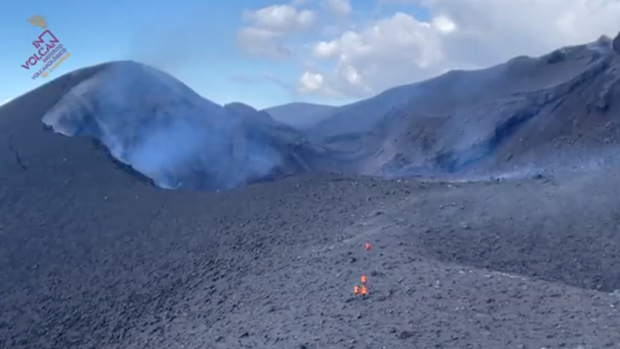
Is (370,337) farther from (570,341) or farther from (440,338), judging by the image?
(570,341)

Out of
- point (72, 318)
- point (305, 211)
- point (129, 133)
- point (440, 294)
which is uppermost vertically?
point (129, 133)

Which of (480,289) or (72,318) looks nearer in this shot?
(480,289)

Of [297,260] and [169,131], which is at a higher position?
[169,131]

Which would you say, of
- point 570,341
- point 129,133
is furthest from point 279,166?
point 570,341

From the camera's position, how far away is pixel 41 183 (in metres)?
15.7

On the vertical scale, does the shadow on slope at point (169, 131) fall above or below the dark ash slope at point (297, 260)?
above

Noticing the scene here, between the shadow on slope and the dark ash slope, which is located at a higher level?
the shadow on slope

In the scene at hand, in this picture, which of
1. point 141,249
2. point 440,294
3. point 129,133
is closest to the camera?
point 440,294

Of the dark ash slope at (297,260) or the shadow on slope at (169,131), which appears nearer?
the dark ash slope at (297,260)

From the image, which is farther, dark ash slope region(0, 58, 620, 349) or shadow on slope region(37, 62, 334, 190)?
shadow on slope region(37, 62, 334, 190)

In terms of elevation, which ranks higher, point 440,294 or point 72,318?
point 440,294

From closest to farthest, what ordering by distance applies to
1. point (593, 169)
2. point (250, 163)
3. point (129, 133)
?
point (593, 169) < point (129, 133) < point (250, 163)

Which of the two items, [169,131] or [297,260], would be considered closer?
[297,260]

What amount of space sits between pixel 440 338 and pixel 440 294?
135 cm
